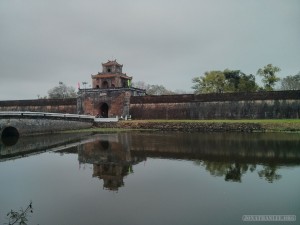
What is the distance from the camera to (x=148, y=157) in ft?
52.7

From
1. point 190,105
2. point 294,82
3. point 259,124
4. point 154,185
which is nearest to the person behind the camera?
point 154,185

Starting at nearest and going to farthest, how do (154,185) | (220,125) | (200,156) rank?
(154,185)
(200,156)
(220,125)

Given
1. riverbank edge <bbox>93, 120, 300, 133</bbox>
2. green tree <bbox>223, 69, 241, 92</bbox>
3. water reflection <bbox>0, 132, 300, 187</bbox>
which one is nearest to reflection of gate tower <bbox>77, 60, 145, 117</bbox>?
riverbank edge <bbox>93, 120, 300, 133</bbox>

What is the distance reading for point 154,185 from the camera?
Result: 10.6 m

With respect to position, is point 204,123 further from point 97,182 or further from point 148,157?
point 97,182

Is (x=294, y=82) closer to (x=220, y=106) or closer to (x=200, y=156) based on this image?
(x=220, y=106)

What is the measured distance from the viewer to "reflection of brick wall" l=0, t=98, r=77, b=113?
47.0 metres

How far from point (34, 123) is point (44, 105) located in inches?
738

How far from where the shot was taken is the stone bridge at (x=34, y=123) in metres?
28.1

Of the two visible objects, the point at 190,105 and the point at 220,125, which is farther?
the point at 190,105

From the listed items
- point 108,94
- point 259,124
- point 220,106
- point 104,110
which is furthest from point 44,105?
point 259,124

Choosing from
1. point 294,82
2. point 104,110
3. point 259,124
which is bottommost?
point 259,124

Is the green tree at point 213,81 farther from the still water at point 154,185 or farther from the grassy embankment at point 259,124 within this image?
the still water at point 154,185

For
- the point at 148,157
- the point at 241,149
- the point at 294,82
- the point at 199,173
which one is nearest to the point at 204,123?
the point at 241,149
